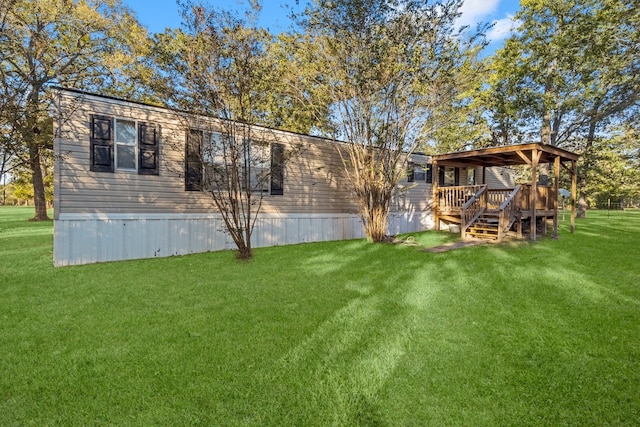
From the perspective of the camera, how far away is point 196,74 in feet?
19.6

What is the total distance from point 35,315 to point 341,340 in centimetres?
340

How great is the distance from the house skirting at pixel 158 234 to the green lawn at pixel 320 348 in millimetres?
996

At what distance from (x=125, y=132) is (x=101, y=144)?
530 mm

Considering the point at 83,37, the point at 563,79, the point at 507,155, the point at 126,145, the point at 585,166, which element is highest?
the point at 83,37

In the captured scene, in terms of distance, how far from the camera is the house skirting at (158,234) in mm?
6254

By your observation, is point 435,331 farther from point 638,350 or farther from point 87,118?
point 87,118

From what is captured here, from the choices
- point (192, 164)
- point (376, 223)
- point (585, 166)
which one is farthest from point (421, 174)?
point (585, 166)

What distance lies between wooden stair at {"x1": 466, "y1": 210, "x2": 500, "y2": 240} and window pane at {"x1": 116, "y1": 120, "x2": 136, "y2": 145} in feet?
30.4

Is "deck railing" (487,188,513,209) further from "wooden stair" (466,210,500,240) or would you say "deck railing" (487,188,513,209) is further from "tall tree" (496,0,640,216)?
"tall tree" (496,0,640,216)

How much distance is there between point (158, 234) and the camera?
7180mm

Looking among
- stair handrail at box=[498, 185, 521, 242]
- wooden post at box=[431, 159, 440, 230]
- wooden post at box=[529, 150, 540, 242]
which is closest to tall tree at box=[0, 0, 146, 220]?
wooden post at box=[431, 159, 440, 230]

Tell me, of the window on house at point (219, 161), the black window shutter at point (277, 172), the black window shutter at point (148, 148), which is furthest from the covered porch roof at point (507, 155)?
the black window shutter at point (148, 148)

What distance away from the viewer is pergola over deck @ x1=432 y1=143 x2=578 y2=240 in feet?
29.7

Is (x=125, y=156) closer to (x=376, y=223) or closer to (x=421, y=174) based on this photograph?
(x=376, y=223)
